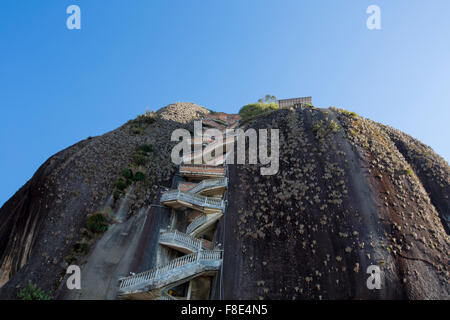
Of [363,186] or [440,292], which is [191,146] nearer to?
[363,186]

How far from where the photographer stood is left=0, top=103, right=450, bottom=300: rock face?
19.3 meters

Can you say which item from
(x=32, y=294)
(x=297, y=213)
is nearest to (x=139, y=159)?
(x=32, y=294)

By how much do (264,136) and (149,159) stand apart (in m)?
12.9

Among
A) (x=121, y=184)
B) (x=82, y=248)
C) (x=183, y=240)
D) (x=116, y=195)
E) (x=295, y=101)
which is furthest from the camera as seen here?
(x=295, y=101)

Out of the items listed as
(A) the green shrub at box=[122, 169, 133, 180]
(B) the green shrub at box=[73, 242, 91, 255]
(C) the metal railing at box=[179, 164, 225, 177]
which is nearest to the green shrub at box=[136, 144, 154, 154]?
(A) the green shrub at box=[122, 169, 133, 180]

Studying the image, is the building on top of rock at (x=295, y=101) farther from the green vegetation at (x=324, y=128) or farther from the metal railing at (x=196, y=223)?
the metal railing at (x=196, y=223)

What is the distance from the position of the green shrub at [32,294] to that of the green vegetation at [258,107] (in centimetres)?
4327

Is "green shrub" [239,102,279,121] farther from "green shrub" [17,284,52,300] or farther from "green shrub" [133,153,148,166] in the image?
"green shrub" [17,284,52,300]

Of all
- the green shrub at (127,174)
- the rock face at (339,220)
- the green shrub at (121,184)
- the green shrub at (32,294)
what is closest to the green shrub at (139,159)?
the green shrub at (127,174)

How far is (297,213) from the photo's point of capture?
2323 cm

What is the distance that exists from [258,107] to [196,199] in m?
39.7

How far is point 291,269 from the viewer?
779 inches

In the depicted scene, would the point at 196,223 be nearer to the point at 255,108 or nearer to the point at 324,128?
the point at 324,128

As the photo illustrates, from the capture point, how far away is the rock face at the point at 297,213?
63.4ft
